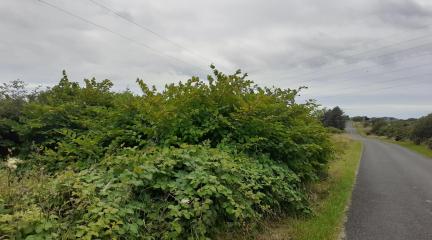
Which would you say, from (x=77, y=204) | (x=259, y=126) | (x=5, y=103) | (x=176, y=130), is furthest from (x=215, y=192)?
(x=5, y=103)

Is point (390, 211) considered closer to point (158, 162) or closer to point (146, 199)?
point (158, 162)

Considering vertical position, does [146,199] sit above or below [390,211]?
above

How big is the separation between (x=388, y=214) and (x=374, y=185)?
4.40 meters

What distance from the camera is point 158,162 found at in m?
4.39

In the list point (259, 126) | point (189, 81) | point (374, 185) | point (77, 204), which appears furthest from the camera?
point (374, 185)

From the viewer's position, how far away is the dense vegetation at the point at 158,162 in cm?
352

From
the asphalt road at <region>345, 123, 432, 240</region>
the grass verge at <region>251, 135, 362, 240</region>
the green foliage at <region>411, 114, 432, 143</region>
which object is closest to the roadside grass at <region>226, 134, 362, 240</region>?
the grass verge at <region>251, 135, 362, 240</region>

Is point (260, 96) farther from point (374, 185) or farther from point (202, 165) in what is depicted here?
point (374, 185)

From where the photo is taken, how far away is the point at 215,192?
4191mm

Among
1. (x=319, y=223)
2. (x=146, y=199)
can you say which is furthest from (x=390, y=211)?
(x=146, y=199)

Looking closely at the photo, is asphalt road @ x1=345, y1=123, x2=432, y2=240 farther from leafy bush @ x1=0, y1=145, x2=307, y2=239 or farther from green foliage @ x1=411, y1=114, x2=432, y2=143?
green foliage @ x1=411, y1=114, x2=432, y2=143

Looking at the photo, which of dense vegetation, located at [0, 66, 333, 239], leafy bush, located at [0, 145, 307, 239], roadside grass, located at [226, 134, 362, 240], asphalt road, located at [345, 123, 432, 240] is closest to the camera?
leafy bush, located at [0, 145, 307, 239]

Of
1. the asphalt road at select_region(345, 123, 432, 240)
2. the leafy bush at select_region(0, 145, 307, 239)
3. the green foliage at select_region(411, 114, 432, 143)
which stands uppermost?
the green foliage at select_region(411, 114, 432, 143)

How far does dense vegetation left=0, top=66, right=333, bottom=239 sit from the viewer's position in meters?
3.52
